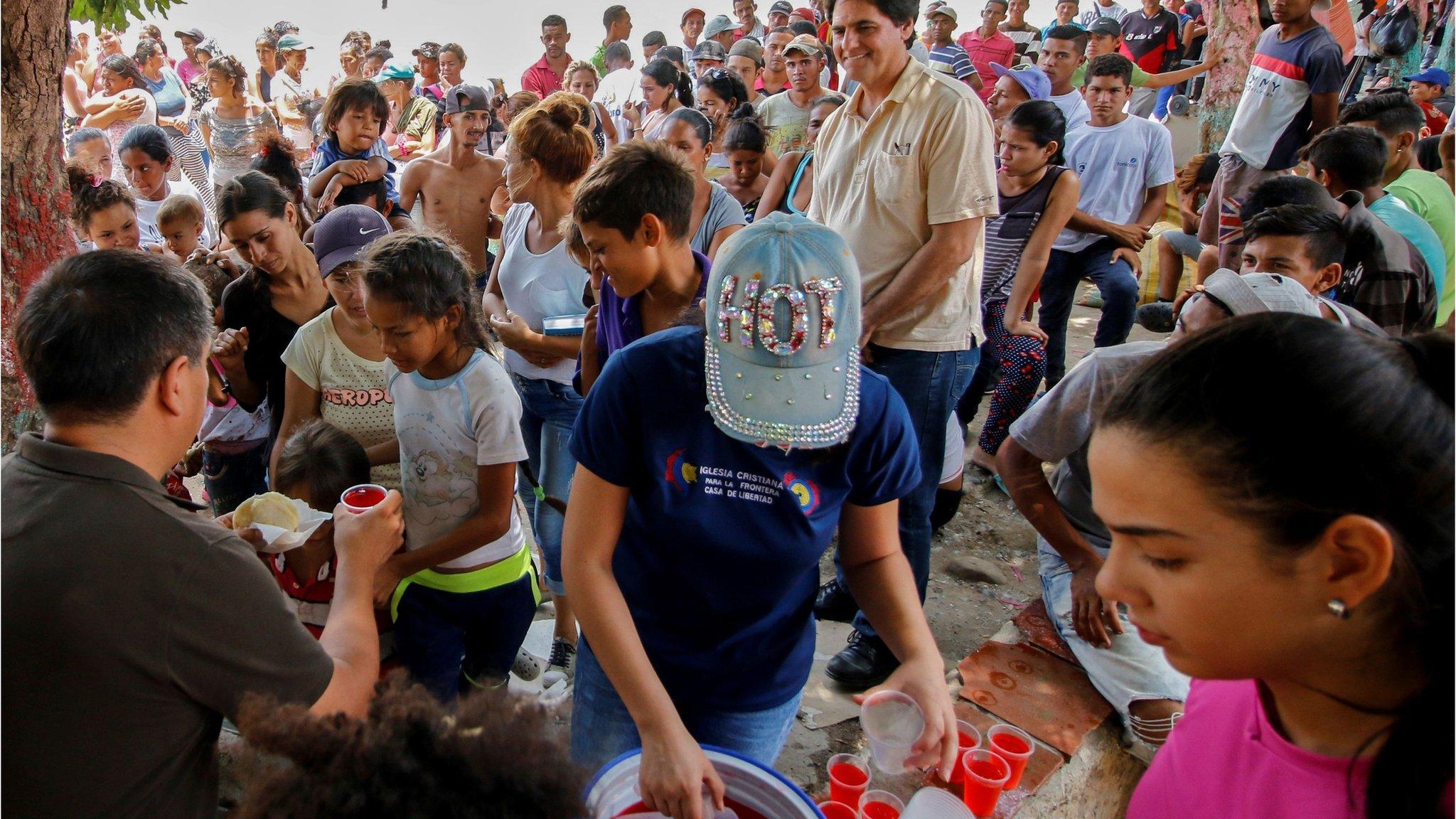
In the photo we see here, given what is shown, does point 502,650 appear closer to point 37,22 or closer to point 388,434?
point 388,434

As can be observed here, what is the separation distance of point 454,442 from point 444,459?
60 millimetres

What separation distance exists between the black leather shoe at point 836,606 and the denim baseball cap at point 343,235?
2.11 meters

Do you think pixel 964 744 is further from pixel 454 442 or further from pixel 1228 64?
pixel 1228 64

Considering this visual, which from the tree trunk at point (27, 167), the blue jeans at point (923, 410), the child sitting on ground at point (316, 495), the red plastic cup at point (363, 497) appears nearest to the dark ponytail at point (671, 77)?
the tree trunk at point (27, 167)

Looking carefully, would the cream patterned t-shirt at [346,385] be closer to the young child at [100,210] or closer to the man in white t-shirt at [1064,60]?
the young child at [100,210]

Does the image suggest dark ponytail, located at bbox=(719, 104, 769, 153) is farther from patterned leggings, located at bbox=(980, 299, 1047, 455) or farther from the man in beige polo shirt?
the man in beige polo shirt

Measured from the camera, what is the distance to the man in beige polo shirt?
2.89 meters

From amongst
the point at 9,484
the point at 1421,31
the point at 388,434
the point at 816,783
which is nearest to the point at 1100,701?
the point at 816,783

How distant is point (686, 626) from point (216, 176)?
22.5ft

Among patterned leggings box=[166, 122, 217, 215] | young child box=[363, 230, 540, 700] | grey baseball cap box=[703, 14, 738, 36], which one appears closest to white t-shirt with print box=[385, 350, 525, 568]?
young child box=[363, 230, 540, 700]

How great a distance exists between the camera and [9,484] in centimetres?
131

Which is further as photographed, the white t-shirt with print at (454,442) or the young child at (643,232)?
the white t-shirt with print at (454,442)

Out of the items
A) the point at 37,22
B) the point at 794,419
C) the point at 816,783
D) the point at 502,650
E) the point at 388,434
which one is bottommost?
the point at 816,783

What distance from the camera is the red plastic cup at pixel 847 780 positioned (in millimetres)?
2037
